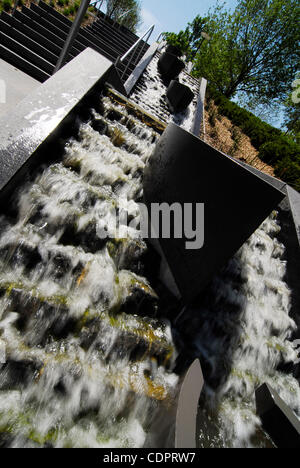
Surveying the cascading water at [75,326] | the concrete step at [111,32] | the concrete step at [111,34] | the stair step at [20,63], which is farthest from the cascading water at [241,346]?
the concrete step at [111,32]

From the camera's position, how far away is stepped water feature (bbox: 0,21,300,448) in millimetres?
1976

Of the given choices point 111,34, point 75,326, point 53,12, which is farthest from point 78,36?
point 75,326

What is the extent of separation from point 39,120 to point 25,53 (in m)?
4.22

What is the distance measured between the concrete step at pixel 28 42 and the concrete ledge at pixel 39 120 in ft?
9.53

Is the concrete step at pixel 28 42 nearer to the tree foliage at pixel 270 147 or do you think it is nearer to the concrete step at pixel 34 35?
the concrete step at pixel 34 35

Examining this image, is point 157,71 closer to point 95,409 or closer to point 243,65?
point 95,409

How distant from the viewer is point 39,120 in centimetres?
286

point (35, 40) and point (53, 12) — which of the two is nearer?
point (35, 40)

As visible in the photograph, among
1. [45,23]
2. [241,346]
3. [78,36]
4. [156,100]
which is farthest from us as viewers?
[156,100]

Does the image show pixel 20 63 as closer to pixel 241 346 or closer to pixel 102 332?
pixel 102 332

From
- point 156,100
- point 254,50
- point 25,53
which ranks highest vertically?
point 254,50

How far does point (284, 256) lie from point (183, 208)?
7.66ft
